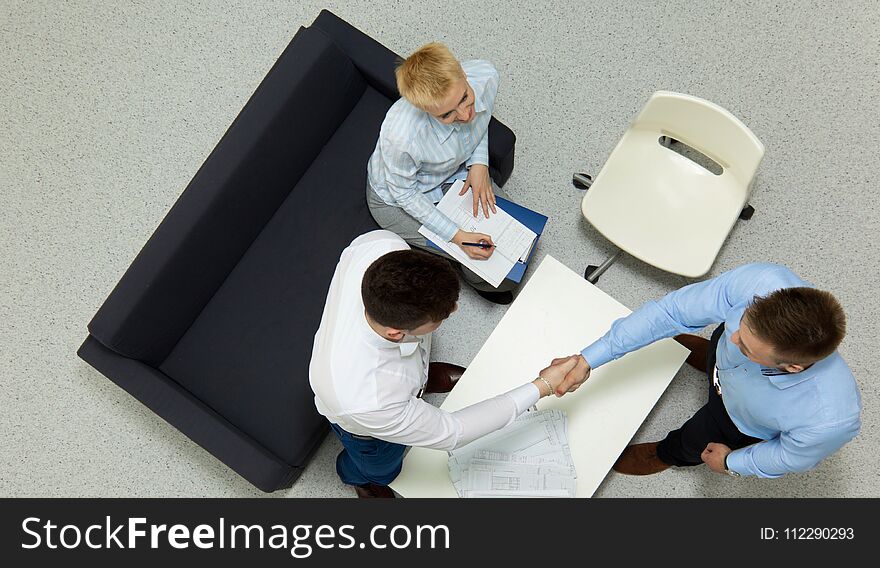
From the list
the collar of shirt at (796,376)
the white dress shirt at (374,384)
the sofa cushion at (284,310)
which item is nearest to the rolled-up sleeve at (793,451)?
the collar of shirt at (796,376)

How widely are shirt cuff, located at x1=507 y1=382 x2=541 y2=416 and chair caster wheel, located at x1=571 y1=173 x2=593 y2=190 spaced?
4.40 feet

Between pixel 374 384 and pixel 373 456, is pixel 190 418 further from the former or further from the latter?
pixel 374 384

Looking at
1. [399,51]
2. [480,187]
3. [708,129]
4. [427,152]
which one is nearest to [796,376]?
[708,129]

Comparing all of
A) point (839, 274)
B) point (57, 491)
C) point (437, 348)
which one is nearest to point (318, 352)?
point (437, 348)

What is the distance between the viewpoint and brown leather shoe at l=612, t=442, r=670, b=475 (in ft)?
9.66

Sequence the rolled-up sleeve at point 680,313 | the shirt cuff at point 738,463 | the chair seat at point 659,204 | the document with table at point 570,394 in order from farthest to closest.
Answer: the chair seat at point 659,204
the document with table at point 570,394
the shirt cuff at point 738,463
the rolled-up sleeve at point 680,313

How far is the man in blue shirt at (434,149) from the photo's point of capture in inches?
93.0

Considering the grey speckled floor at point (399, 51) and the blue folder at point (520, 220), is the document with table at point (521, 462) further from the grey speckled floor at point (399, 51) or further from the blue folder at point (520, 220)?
the grey speckled floor at point (399, 51)

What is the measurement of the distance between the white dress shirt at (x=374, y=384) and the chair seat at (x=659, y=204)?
102 centimetres

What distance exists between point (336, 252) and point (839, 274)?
2.24 metres

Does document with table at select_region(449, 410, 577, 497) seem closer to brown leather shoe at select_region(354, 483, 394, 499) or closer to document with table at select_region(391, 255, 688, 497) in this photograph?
document with table at select_region(391, 255, 688, 497)

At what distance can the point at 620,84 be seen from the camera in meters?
3.47

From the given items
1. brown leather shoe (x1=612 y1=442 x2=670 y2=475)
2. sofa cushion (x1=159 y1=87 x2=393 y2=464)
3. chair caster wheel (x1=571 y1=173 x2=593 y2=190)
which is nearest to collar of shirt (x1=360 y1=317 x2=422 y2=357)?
sofa cushion (x1=159 y1=87 x2=393 y2=464)

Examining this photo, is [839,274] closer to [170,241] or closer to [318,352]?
[318,352]
